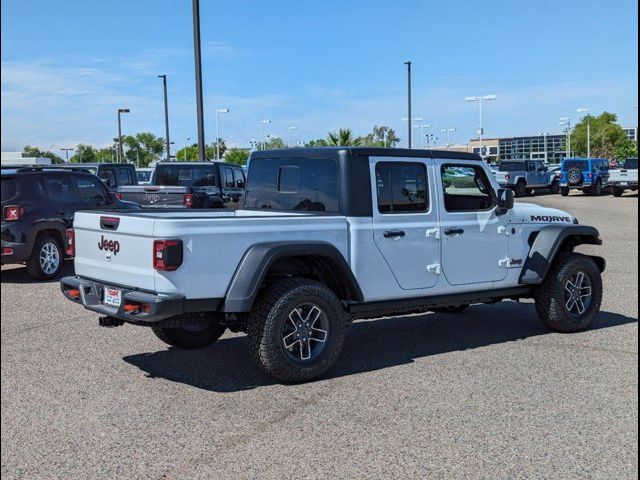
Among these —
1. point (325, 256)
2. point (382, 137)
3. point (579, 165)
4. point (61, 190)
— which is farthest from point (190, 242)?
point (382, 137)

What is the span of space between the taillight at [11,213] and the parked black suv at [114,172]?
938cm

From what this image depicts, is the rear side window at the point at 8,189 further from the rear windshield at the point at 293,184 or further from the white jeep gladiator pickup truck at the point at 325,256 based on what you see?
the rear windshield at the point at 293,184

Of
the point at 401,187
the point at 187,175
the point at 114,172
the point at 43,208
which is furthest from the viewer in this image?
the point at 114,172

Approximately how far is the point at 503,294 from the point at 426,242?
115 centimetres

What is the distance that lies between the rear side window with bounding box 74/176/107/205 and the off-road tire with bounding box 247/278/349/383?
7161 millimetres

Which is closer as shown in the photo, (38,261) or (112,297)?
(112,297)

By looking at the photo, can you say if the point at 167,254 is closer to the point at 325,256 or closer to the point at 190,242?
the point at 190,242

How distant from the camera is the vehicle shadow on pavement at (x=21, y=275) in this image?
1124cm

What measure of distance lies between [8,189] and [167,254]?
6.76 meters

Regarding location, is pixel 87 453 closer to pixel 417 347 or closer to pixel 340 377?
pixel 340 377

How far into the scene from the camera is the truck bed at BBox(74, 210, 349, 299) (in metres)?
5.37

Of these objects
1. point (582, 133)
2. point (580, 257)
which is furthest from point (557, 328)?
point (582, 133)

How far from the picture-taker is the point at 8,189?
11016 millimetres

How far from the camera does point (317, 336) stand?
6051 millimetres
